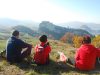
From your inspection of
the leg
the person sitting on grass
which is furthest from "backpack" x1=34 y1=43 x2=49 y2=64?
the person sitting on grass

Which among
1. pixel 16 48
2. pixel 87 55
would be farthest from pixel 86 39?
pixel 16 48

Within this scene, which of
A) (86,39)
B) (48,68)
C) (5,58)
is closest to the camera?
(86,39)

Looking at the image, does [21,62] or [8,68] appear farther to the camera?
[21,62]

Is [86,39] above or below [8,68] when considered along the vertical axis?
A: above

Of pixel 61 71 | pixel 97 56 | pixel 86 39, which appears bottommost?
pixel 61 71

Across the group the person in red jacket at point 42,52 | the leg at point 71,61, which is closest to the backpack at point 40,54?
the person in red jacket at point 42,52

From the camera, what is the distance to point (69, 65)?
14.6 metres

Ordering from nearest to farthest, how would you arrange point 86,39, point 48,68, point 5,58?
point 86,39 → point 48,68 → point 5,58

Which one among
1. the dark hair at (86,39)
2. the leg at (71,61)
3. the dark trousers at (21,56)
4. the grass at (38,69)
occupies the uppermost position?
the dark hair at (86,39)

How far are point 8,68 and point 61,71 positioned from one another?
3355 millimetres

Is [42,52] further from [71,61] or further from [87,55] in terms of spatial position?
[87,55]

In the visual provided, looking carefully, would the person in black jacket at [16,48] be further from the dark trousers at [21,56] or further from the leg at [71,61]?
the leg at [71,61]

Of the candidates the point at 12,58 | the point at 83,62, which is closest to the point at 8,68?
the point at 12,58

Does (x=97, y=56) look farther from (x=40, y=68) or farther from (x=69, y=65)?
(x=40, y=68)
